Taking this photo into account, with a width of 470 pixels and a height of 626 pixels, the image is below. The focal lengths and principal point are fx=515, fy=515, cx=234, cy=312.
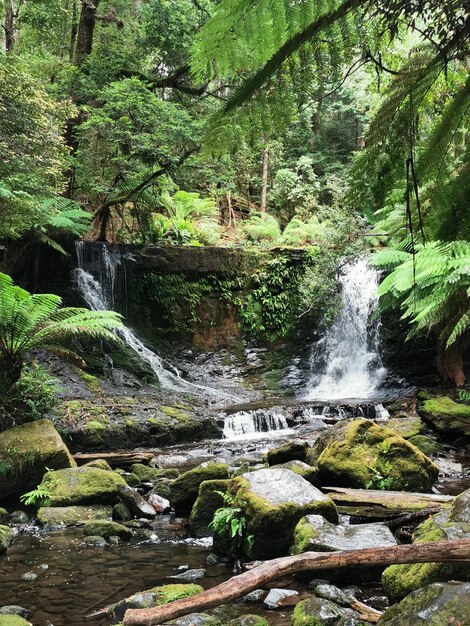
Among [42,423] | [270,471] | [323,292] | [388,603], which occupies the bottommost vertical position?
[388,603]

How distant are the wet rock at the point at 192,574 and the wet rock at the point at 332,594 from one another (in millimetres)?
903

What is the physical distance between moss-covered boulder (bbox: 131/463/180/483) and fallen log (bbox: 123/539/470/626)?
424cm

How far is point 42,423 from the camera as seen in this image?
648 cm

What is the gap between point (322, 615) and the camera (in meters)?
2.66

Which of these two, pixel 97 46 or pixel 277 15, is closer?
pixel 277 15

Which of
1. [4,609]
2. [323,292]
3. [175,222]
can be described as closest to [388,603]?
[4,609]

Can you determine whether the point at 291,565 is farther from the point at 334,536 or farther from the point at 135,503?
the point at 135,503

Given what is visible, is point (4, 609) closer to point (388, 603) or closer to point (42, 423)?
point (388, 603)

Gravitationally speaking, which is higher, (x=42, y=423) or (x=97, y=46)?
(x=97, y=46)

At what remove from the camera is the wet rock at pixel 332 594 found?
114 inches

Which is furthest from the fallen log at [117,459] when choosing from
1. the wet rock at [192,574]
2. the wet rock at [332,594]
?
the wet rock at [332,594]

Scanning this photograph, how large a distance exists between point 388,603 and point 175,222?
1377 cm

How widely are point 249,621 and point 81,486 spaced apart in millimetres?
3044

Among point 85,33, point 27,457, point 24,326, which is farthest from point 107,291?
point 27,457
